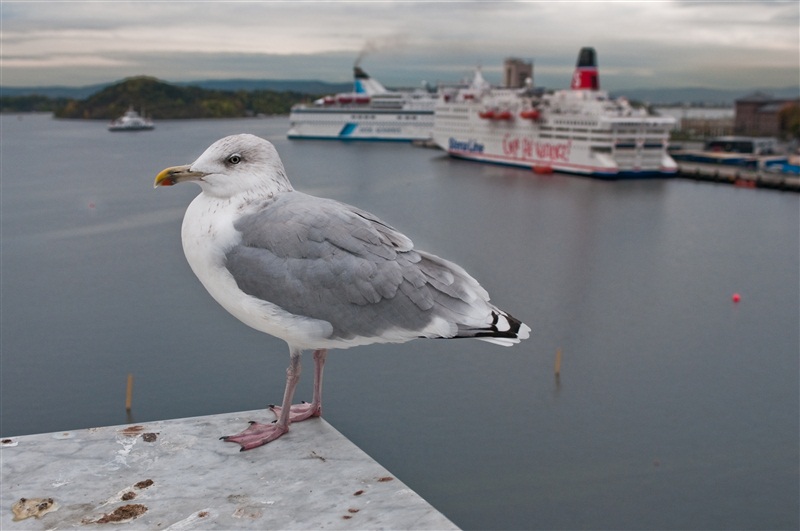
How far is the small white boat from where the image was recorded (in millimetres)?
55500

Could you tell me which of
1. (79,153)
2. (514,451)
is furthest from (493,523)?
(79,153)

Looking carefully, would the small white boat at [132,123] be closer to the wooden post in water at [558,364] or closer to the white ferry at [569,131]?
the white ferry at [569,131]

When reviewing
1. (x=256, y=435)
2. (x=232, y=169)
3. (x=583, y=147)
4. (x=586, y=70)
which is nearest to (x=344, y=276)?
(x=232, y=169)

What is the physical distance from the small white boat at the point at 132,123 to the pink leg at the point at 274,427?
55366mm

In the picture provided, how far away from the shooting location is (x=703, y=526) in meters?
8.34

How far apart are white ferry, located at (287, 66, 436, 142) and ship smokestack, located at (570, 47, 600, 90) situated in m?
17.4

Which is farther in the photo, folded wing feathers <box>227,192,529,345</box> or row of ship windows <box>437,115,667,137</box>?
row of ship windows <box>437,115,667,137</box>

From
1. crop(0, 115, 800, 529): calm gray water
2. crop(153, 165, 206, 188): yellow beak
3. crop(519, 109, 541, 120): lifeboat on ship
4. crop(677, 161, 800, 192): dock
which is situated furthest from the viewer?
crop(519, 109, 541, 120): lifeboat on ship

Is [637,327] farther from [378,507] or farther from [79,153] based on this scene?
[79,153]

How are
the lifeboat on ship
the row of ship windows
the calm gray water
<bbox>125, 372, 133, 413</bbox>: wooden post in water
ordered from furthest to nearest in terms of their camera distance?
the lifeboat on ship → the row of ship windows → <bbox>125, 372, 133, 413</bbox>: wooden post in water → the calm gray water

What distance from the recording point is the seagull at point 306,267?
3.36m

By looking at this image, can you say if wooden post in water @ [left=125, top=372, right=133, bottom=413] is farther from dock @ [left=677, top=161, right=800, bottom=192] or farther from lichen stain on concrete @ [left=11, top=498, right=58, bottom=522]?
dock @ [left=677, top=161, right=800, bottom=192]

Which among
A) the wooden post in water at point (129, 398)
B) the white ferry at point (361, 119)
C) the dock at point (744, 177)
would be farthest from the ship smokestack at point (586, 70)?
the wooden post in water at point (129, 398)

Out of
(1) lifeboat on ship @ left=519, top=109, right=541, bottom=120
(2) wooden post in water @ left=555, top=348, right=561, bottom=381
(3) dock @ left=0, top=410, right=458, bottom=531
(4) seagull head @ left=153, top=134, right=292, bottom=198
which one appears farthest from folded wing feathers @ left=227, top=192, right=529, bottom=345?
(1) lifeboat on ship @ left=519, top=109, right=541, bottom=120
